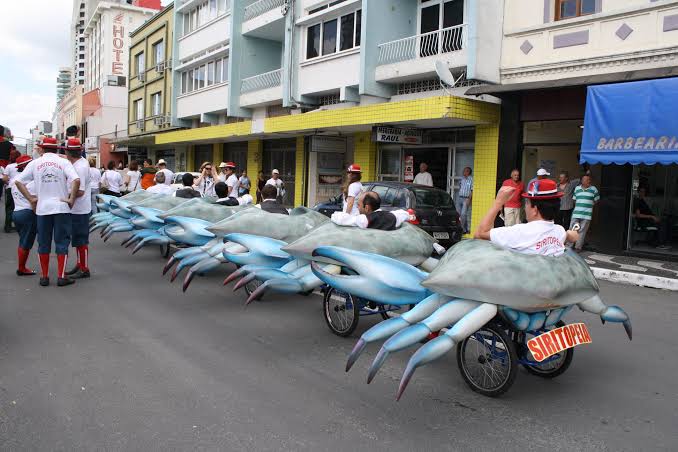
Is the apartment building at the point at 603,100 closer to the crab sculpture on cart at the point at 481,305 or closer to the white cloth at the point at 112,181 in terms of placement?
the crab sculpture on cart at the point at 481,305

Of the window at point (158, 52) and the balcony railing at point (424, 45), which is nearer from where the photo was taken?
the balcony railing at point (424, 45)

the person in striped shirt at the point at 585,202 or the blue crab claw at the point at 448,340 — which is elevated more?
the person in striped shirt at the point at 585,202

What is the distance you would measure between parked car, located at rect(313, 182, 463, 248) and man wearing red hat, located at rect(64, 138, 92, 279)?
5.60m

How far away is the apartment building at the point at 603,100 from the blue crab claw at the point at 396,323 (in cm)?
829

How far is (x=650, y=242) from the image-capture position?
12.4m

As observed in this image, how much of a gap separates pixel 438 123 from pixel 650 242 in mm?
6344

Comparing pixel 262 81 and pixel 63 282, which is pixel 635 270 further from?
pixel 262 81

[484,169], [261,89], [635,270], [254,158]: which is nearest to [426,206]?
[635,270]

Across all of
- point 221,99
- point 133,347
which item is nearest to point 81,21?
point 221,99

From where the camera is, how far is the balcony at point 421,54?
15.4 meters

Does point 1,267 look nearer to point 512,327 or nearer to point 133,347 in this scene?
point 133,347

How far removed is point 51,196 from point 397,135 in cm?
1101

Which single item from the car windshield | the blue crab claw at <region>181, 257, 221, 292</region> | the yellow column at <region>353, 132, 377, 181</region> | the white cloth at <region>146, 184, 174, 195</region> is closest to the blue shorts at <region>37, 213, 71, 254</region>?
the blue crab claw at <region>181, 257, 221, 292</region>

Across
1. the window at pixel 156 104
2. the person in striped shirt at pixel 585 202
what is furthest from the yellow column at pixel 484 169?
the window at pixel 156 104
